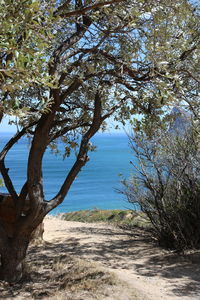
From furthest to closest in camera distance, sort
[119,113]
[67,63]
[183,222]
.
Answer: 1. [183,222]
2. [119,113]
3. [67,63]

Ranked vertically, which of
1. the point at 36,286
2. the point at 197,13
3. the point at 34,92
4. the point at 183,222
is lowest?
the point at 36,286

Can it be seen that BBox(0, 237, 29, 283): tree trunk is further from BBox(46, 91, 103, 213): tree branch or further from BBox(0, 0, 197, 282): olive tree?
BBox(46, 91, 103, 213): tree branch

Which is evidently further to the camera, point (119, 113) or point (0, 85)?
point (119, 113)

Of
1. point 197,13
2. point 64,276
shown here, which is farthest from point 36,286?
point 197,13

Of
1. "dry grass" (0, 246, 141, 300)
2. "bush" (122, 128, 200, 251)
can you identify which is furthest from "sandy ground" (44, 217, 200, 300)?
"bush" (122, 128, 200, 251)

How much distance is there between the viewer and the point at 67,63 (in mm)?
5637

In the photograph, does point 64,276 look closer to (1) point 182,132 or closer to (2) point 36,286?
(2) point 36,286

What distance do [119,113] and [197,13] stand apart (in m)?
2.09

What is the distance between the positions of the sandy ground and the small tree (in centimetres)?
45

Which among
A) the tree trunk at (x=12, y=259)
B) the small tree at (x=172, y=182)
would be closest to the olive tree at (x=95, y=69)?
the tree trunk at (x=12, y=259)

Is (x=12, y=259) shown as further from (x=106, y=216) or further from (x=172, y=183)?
(x=106, y=216)

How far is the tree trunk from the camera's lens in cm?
581

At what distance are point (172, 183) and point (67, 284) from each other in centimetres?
348

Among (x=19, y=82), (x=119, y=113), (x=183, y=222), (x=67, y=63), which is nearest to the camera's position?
(x=19, y=82)
